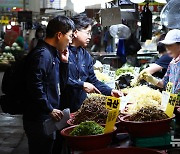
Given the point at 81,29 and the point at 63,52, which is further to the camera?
the point at 81,29

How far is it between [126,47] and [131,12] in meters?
1.42

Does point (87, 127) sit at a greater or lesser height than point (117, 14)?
lesser

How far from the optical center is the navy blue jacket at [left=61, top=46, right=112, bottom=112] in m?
5.02

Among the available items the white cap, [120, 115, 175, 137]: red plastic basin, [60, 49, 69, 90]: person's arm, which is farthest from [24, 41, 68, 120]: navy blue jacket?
the white cap

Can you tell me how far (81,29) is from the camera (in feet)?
17.0

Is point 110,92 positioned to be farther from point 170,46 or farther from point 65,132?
point 65,132

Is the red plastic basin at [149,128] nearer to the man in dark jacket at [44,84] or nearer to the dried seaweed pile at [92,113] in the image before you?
the dried seaweed pile at [92,113]

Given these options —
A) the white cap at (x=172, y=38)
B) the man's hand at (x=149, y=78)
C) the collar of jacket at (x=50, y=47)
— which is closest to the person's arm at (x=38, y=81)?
the collar of jacket at (x=50, y=47)

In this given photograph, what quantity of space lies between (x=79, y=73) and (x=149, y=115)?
1989mm

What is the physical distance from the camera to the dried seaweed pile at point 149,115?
11.2 feet

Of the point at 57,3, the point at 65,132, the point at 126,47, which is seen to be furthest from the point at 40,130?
the point at 57,3

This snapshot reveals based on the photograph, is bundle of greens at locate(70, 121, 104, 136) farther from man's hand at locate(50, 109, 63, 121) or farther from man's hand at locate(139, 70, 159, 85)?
man's hand at locate(139, 70, 159, 85)

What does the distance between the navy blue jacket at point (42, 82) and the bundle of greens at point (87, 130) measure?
0.66 m


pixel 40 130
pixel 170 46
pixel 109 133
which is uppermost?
pixel 170 46
